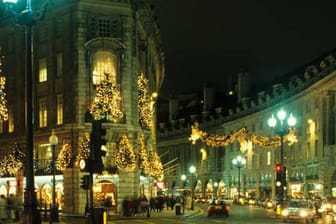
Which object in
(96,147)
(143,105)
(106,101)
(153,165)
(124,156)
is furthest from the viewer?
(153,165)

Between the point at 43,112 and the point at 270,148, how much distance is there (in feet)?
172

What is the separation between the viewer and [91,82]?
6594cm

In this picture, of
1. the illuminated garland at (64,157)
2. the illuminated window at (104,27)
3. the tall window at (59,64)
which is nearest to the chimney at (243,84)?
the tall window at (59,64)

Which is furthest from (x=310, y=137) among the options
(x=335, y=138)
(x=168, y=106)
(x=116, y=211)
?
(x=168, y=106)

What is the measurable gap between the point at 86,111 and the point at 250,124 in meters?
70.0

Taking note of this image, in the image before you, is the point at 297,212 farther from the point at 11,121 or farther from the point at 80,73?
the point at 11,121

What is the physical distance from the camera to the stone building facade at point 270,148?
309 feet

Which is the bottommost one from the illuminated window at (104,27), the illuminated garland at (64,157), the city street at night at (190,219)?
the city street at night at (190,219)

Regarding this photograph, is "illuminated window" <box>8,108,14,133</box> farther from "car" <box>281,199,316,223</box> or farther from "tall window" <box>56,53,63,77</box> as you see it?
"car" <box>281,199,316,223</box>

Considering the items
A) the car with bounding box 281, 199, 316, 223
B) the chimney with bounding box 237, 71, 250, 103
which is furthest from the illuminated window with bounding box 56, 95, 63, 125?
the chimney with bounding box 237, 71, 250, 103

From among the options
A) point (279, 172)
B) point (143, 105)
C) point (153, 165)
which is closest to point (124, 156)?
point (143, 105)

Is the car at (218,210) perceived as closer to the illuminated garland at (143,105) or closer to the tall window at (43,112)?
the illuminated garland at (143,105)

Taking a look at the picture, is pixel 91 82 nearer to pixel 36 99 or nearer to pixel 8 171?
pixel 36 99

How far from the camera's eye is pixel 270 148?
114250mm
